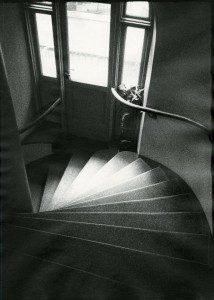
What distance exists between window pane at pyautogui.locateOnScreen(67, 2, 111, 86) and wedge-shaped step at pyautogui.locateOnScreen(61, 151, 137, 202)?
1208 millimetres

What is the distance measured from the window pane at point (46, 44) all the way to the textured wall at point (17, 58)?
234 mm

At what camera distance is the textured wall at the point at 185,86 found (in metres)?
2.76

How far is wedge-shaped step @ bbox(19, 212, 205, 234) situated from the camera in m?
2.59

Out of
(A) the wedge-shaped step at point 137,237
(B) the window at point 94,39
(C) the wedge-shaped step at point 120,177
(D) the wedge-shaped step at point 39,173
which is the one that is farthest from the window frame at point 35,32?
(A) the wedge-shaped step at point 137,237

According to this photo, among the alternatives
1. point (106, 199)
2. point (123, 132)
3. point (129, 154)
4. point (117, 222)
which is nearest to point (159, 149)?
point (129, 154)

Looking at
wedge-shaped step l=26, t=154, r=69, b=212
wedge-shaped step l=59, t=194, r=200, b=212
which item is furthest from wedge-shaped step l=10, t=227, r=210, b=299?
wedge-shaped step l=26, t=154, r=69, b=212

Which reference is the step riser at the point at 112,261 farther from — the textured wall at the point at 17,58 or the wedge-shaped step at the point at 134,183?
the textured wall at the point at 17,58

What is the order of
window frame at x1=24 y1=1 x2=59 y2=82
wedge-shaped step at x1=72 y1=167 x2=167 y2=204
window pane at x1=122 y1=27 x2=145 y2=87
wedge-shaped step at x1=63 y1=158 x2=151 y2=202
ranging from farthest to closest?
window frame at x1=24 y1=1 x2=59 y2=82 < window pane at x1=122 y1=27 x2=145 y2=87 < wedge-shaped step at x1=63 y1=158 x2=151 y2=202 < wedge-shaped step at x1=72 y1=167 x2=167 y2=204

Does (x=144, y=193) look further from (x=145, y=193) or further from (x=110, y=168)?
(x=110, y=168)

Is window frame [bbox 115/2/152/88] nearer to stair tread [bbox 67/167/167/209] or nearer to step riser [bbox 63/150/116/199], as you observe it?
step riser [bbox 63/150/116/199]

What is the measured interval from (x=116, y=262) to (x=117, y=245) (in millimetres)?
205

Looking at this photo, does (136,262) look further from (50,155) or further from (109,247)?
(50,155)

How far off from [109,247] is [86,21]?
3275 millimetres

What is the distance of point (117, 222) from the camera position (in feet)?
8.56
